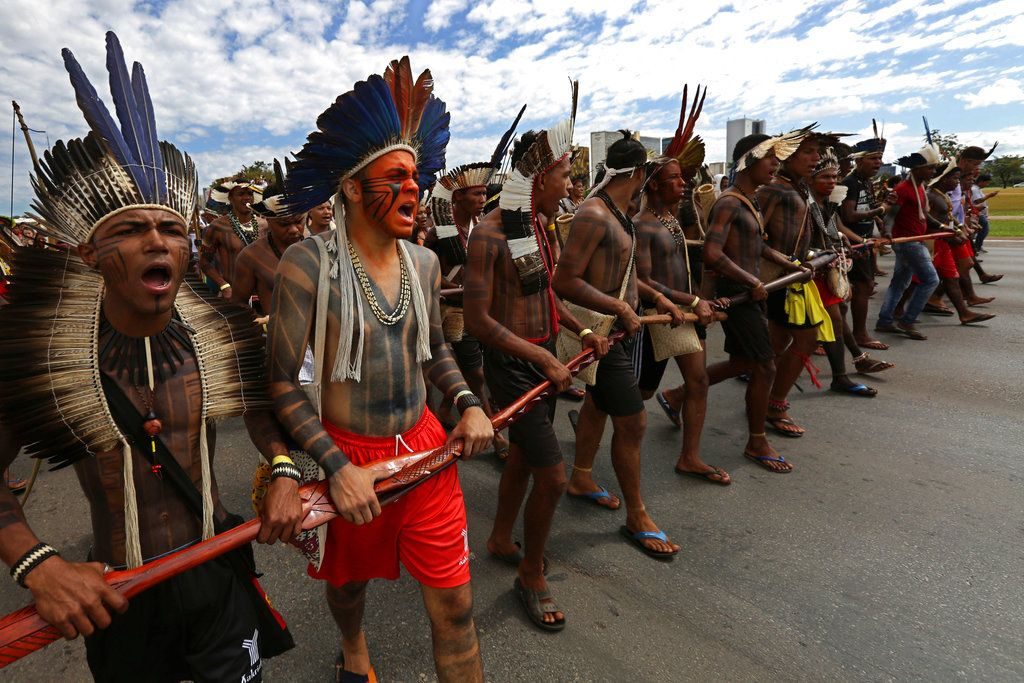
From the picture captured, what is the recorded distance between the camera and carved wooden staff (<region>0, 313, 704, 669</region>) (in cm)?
123

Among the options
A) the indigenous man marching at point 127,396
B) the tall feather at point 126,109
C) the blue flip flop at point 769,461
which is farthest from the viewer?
the blue flip flop at point 769,461

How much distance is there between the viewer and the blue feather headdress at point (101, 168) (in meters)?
1.43

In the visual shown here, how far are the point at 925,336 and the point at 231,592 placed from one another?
8.70 m

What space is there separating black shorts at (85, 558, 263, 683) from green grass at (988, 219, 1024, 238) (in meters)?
26.1

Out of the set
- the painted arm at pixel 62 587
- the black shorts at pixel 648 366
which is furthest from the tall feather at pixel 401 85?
the black shorts at pixel 648 366

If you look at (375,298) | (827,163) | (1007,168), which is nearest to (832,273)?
(827,163)

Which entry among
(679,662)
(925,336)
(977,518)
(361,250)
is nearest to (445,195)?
(361,250)

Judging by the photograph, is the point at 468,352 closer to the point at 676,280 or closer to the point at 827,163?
the point at 676,280

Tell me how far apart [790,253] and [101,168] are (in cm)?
478

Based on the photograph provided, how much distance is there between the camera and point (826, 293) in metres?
5.35

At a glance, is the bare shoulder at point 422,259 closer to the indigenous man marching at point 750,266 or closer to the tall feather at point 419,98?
the tall feather at point 419,98

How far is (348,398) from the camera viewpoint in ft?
6.32

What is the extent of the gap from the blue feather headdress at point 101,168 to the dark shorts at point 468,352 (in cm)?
335

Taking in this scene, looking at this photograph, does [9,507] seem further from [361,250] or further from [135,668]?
[361,250]
